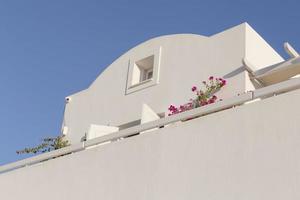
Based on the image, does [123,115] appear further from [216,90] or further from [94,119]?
[216,90]

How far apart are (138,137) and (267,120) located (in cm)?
268

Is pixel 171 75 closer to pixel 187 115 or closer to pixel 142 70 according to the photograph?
pixel 142 70

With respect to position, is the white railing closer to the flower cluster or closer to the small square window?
the flower cluster

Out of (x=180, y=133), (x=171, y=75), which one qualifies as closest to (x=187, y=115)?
(x=180, y=133)

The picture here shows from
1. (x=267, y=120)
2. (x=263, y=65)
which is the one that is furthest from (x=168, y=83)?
(x=267, y=120)

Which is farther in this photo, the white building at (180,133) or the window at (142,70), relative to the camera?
the window at (142,70)

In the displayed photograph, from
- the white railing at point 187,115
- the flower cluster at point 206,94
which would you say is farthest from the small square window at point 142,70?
the white railing at point 187,115

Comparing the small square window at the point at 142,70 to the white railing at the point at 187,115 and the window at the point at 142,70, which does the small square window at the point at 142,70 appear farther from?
the white railing at the point at 187,115

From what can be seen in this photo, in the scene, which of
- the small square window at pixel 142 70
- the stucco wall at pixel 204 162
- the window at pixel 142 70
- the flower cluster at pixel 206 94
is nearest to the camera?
the stucco wall at pixel 204 162

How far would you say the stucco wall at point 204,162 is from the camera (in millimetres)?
7988

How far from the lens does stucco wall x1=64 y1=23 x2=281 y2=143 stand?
1341 centimetres

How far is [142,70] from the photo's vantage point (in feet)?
53.5

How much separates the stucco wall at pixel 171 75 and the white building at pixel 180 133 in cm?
3

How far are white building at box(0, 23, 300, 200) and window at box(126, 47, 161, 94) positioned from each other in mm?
31
